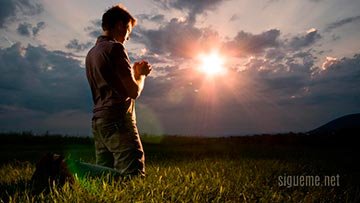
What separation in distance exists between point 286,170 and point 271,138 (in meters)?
9.10

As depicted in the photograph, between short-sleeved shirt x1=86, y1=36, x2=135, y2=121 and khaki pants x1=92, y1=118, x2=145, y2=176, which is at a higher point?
short-sleeved shirt x1=86, y1=36, x2=135, y2=121

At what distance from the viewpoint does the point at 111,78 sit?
15.7ft

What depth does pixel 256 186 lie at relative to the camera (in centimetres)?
488

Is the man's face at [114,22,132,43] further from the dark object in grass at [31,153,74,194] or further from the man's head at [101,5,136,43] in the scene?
the dark object in grass at [31,153,74,194]

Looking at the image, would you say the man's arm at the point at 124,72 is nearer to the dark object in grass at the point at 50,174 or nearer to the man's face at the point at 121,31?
the man's face at the point at 121,31

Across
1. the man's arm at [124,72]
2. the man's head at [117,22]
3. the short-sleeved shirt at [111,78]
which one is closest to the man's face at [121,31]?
the man's head at [117,22]

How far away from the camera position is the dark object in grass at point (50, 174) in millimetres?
4180

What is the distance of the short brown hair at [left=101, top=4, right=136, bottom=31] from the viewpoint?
490 centimetres

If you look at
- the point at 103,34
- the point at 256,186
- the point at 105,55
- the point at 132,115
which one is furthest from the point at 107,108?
the point at 256,186

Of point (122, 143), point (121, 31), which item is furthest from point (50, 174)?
point (121, 31)

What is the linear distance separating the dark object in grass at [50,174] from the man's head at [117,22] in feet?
5.82

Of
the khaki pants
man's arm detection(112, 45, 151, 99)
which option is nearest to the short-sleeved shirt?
man's arm detection(112, 45, 151, 99)

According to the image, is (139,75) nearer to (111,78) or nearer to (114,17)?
(111,78)

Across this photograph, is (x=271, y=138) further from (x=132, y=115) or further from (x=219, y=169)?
(x=132, y=115)
